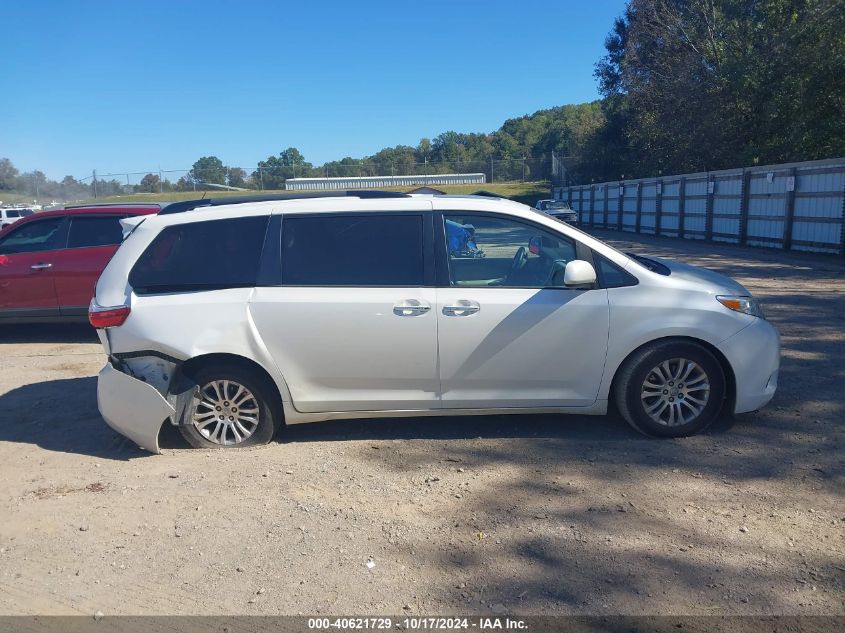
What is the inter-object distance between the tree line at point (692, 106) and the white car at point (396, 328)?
23887 millimetres

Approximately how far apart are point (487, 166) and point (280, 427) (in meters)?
56.6

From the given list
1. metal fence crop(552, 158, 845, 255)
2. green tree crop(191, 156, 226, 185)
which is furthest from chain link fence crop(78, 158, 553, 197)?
metal fence crop(552, 158, 845, 255)

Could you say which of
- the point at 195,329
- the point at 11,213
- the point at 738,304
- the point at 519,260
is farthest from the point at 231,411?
the point at 11,213

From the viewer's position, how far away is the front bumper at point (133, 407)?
5.12 m

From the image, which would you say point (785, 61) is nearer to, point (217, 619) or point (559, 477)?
point (559, 477)

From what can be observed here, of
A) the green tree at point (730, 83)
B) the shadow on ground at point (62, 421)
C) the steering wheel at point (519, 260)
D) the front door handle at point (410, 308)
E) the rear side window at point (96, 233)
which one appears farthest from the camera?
the green tree at point (730, 83)

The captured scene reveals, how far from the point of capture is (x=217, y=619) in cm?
334

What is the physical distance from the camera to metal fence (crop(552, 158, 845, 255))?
1844 centimetres

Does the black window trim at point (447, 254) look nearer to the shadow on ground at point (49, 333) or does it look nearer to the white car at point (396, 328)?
the white car at point (396, 328)

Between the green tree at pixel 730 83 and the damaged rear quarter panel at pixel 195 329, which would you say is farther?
the green tree at pixel 730 83

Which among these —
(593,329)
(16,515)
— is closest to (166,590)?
(16,515)

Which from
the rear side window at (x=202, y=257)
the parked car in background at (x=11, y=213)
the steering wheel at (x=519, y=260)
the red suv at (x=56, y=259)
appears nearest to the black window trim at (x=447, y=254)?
the steering wheel at (x=519, y=260)

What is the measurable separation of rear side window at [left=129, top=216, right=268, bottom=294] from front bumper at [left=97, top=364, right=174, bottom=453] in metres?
0.68

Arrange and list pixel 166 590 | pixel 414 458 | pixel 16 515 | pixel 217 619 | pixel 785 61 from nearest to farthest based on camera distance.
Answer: pixel 217 619
pixel 166 590
pixel 16 515
pixel 414 458
pixel 785 61
